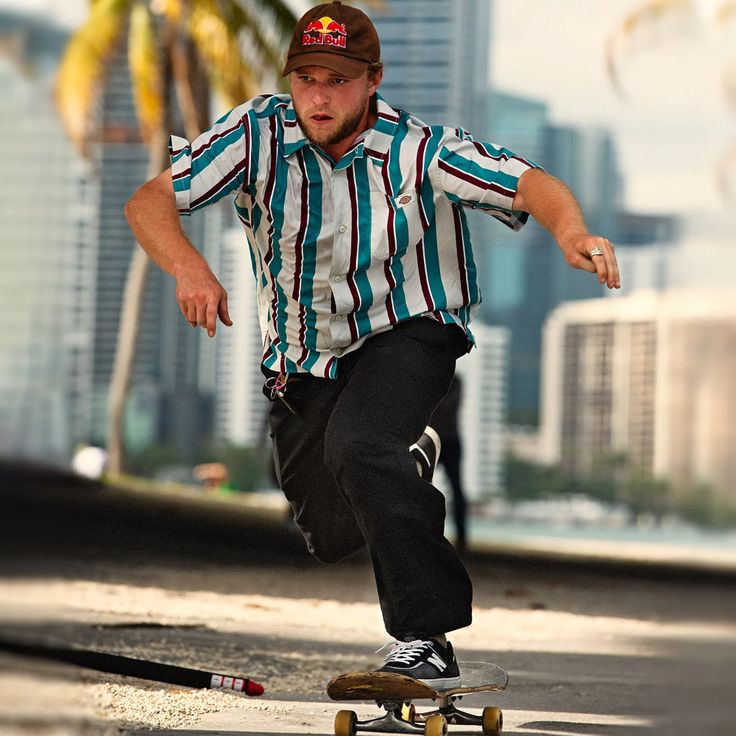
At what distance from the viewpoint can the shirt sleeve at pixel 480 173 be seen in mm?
3340

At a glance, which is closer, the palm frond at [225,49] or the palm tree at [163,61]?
the palm tree at [163,61]

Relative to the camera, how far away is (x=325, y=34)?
3.33m

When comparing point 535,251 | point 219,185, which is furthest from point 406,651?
point 535,251

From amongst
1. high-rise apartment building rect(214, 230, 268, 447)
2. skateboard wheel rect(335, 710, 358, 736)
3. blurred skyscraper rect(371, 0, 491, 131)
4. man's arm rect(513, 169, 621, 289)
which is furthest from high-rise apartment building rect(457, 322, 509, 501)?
skateboard wheel rect(335, 710, 358, 736)

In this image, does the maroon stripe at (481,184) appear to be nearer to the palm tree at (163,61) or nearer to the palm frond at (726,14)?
the palm tree at (163,61)

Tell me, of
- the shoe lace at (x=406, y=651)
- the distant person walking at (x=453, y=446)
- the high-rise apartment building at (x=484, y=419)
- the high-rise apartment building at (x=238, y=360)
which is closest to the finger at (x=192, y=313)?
the shoe lace at (x=406, y=651)

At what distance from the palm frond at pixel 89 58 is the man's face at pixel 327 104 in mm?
11437

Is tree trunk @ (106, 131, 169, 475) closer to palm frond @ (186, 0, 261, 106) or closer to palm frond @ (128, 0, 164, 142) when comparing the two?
palm frond @ (128, 0, 164, 142)

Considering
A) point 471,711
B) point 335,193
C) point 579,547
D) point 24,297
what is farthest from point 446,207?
point 579,547

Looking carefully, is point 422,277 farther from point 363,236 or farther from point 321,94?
point 321,94

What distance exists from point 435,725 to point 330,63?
4.56 feet

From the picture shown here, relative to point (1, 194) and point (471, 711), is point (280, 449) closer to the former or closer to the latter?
point (471, 711)

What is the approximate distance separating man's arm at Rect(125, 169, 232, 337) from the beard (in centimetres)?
31

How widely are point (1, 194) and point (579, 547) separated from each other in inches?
651
